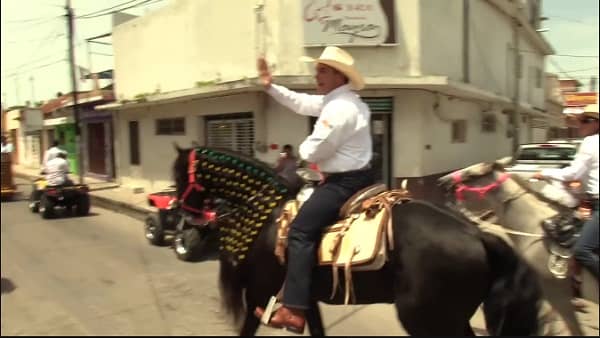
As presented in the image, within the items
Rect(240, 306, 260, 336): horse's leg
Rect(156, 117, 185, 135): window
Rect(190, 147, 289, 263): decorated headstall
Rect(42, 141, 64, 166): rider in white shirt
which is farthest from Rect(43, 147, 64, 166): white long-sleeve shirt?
Rect(240, 306, 260, 336): horse's leg

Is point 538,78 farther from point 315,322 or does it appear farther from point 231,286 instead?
point 231,286

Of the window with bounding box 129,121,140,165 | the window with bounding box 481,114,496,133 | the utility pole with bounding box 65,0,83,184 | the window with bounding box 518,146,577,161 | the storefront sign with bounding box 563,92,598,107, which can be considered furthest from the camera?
the window with bounding box 481,114,496,133

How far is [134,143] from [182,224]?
779mm

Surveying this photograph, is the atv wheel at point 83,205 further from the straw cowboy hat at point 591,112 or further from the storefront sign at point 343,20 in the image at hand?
the storefront sign at point 343,20

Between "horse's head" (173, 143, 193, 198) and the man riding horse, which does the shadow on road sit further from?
the man riding horse

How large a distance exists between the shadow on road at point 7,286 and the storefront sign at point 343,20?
7184 mm

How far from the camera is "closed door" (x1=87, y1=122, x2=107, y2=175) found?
2596mm

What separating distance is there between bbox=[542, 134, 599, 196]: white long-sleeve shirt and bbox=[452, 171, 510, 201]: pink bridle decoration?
377mm

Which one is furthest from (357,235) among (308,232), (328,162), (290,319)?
(290,319)

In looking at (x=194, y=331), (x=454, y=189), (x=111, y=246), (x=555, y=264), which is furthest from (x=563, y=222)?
(x=111, y=246)

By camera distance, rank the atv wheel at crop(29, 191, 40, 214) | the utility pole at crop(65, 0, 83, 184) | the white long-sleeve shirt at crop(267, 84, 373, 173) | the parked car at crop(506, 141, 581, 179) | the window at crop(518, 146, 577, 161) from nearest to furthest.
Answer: the utility pole at crop(65, 0, 83, 184) → the atv wheel at crop(29, 191, 40, 214) → the white long-sleeve shirt at crop(267, 84, 373, 173) → the parked car at crop(506, 141, 581, 179) → the window at crop(518, 146, 577, 161)

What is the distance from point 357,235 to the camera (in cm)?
242

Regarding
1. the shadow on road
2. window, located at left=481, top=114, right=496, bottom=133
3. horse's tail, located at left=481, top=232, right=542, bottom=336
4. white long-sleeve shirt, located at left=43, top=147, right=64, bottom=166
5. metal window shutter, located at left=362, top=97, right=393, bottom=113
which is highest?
metal window shutter, located at left=362, top=97, right=393, bottom=113

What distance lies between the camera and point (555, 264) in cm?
324
